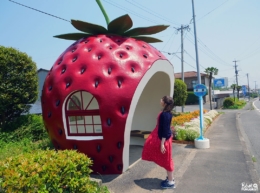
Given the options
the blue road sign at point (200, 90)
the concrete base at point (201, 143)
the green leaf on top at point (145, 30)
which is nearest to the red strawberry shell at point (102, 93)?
the green leaf on top at point (145, 30)

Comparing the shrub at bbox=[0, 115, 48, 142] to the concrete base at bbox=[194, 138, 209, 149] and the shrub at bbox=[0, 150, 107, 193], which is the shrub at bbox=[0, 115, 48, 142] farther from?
the concrete base at bbox=[194, 138, 209, 149]

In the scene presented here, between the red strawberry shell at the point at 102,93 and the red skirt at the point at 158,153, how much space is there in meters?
0.48

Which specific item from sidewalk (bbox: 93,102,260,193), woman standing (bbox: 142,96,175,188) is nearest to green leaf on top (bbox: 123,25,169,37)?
woman standing (bbox: 142,96,175,188)

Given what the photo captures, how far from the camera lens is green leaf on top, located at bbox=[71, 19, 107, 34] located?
503 cm

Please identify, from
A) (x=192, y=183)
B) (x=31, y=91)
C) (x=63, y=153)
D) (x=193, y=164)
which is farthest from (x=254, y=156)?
(x=31, y=91)

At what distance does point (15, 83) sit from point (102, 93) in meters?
4.95

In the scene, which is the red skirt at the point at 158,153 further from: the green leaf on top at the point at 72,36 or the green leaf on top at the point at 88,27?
the green leaf on top at the point at 72,36

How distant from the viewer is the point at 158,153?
4.09 m

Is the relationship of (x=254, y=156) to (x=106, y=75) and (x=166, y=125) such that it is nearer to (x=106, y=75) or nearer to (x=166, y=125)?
(x=166, y=125)

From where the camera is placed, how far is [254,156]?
6.46 meters

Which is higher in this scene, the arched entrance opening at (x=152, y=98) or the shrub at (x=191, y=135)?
the arched entrance opening at (x=152, y=98)

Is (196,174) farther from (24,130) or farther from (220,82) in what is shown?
(220,82)

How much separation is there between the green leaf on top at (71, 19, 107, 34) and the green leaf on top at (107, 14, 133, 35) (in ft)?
0.63

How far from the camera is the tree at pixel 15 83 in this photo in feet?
24.6
